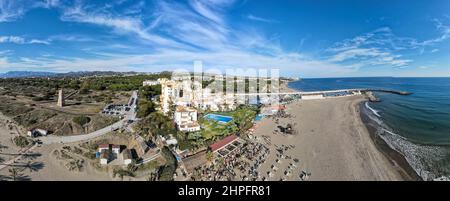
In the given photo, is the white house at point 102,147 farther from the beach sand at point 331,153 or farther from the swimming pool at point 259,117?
the swimming pool at point 259,117

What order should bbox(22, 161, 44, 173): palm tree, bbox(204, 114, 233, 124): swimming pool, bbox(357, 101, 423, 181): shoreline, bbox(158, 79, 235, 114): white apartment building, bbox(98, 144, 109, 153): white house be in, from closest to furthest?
bbox(22, 161, 44, 173): palm tree, bbox(357, 101, 423, 181): shoreline, bbox(98, 144, 109, 153): white house, bbox(204, 114, 233, 124): swimming pool, bbox(158, 79, 235, 114): white apartment building

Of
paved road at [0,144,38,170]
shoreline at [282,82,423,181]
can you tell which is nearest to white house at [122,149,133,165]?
paved road at [0,144,38,170]

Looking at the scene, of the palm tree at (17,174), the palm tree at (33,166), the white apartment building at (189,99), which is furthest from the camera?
the white apartment building at (189,99)

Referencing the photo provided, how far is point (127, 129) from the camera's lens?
1081cm

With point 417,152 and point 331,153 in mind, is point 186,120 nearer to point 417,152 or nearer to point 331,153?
point 331,153

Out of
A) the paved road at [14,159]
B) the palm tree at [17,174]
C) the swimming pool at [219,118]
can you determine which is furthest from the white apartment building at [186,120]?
the paved road at [14,159]

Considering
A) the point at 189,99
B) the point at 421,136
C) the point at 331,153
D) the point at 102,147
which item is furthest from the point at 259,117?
the point at 102,147

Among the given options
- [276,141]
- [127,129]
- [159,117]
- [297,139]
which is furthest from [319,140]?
[127,129]

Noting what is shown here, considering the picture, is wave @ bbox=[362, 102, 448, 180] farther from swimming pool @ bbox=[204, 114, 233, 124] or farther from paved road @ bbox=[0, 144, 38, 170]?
paved road @ bbox=[0, 144, 38, 170]

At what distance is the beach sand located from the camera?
8.07m

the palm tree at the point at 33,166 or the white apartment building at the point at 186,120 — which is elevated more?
the white apartment building at the point at 186,120

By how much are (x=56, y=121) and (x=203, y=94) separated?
38.8ft

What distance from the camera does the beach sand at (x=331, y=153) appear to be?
8070mm
